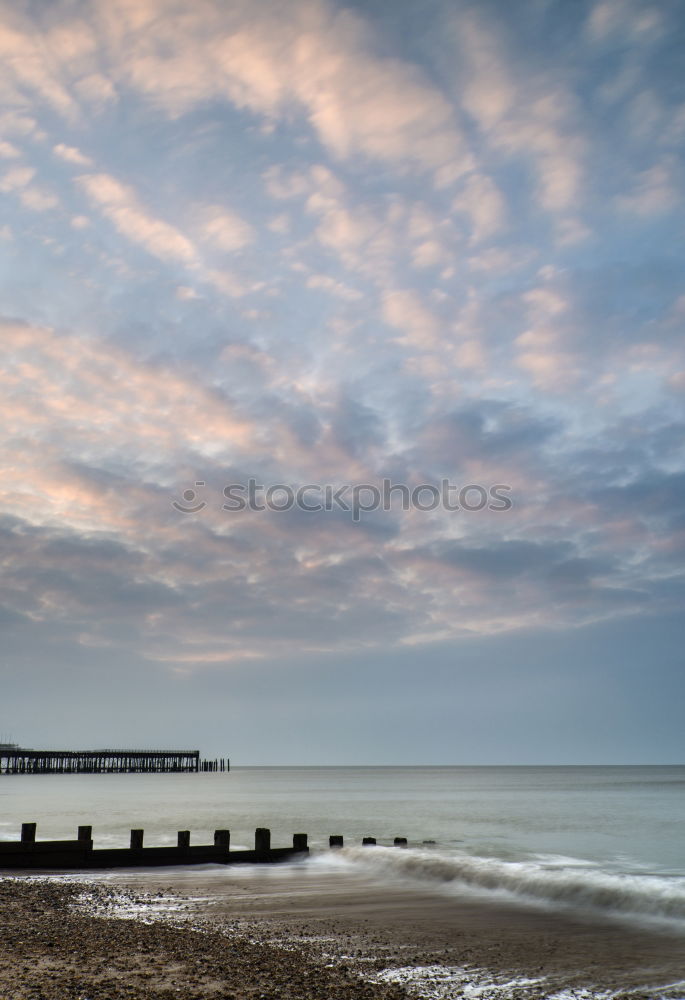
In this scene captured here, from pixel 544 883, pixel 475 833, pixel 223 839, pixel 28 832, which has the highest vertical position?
pixel 28 832

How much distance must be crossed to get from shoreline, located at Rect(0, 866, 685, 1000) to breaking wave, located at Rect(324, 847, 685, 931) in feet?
5.49

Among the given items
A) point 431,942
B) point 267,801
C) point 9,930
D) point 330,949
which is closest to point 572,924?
point 431,942

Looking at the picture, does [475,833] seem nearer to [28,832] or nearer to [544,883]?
[544,883]

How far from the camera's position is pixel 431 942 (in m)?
14.3

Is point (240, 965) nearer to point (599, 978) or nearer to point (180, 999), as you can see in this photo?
point (180, 999)

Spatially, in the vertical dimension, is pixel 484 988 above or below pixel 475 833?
above

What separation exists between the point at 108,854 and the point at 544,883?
1220cm

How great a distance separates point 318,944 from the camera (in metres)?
13.7

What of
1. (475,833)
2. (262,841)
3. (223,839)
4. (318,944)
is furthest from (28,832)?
(475,833)

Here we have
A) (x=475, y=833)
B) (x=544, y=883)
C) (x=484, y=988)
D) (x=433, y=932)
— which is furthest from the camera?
(x=475, y=833)

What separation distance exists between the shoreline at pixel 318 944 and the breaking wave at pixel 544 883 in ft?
5.49

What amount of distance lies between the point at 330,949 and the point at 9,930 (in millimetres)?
5714

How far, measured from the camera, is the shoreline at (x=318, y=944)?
439 inches

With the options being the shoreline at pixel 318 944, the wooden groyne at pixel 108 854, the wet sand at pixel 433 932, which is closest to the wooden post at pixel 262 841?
the wooden groyne at pixel 108 854
